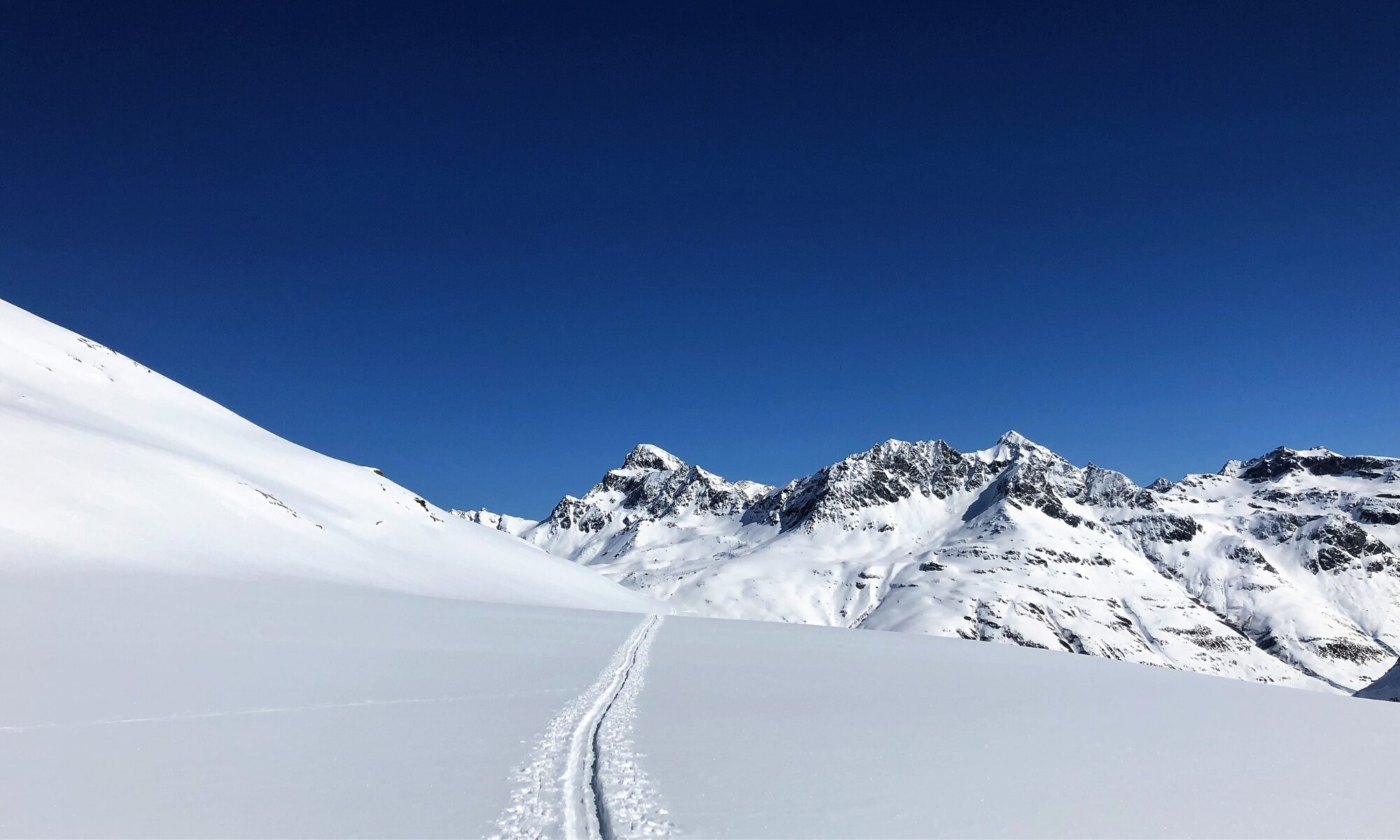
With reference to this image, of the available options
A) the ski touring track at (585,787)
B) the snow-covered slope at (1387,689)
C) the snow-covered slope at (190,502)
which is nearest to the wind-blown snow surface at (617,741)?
the ski touring track at (585,787)

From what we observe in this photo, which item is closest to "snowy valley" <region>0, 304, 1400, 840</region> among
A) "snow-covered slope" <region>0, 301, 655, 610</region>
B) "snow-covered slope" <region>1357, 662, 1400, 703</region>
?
"snow-covered slope" <region>0, 301, 655, 610</region>

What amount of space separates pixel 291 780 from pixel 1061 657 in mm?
33140

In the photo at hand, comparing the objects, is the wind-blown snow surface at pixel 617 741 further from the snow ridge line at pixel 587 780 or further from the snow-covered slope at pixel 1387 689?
the snow-covered slope at pixel 1387 689

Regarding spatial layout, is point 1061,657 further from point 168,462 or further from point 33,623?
point 168,462

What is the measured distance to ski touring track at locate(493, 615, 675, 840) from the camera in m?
9.34

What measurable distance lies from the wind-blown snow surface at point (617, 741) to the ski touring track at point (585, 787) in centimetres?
7

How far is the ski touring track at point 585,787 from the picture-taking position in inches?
368

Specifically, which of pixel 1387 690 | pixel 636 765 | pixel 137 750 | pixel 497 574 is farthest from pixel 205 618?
pixel 1387 690

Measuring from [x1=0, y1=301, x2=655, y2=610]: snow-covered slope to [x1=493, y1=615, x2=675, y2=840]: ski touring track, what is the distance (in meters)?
30.1

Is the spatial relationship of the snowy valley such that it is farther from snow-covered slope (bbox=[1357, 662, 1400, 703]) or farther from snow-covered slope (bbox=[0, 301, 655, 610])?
snow-covered slope (bbox=[1357, 662, 1400, 703])

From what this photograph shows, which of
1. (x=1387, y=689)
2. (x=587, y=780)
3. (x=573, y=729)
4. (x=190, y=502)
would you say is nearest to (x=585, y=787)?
(x=587, y=780)

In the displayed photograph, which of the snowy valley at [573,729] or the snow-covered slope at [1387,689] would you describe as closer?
the snowy valley at [573,729]

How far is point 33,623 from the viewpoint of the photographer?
70.6 ft

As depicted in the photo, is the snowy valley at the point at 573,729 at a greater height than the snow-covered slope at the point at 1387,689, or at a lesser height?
greater
